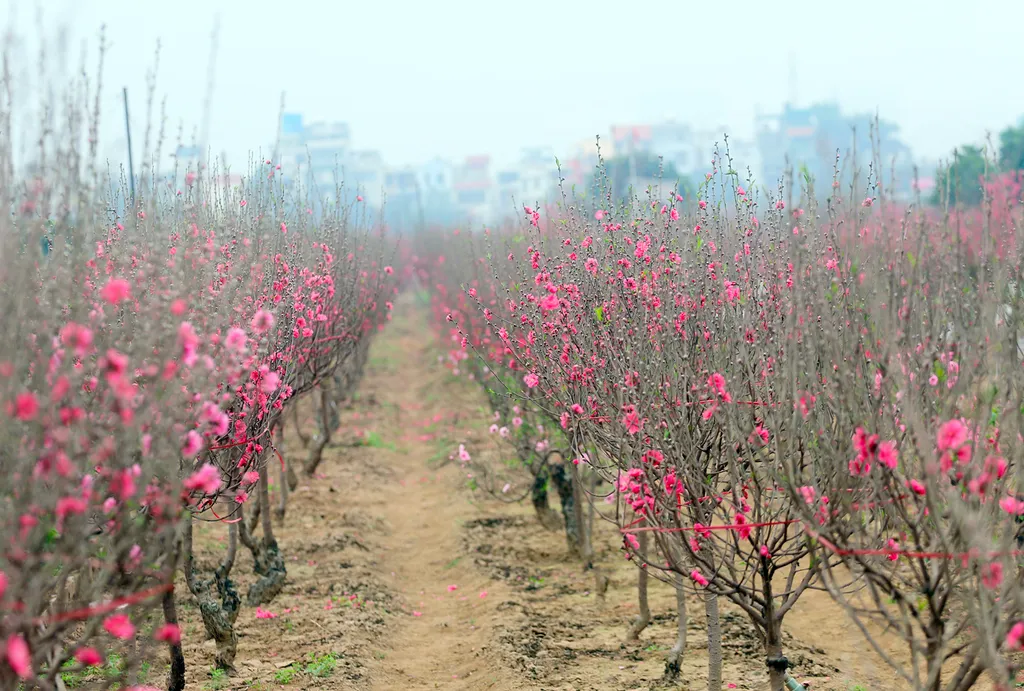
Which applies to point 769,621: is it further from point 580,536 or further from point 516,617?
point 580,536

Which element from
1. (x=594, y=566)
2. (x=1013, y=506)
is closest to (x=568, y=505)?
(x=594, y=566)

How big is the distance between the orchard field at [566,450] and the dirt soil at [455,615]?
0.04 metres

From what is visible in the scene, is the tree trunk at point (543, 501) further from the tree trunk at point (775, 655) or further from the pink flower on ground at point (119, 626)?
the pink flower on ground at point (119, 626)

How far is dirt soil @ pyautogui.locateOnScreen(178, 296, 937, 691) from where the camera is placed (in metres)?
7.59

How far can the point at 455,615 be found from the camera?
374 inches

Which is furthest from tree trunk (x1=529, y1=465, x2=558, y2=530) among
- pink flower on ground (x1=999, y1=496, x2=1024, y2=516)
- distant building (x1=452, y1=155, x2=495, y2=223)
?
distant building (x1=452, y1=155, x2=495, y2=223)

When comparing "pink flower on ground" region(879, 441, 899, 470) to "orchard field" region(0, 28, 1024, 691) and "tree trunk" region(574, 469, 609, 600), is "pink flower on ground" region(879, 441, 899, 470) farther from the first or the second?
"tree trunk" region(574, 469, 609, 600)

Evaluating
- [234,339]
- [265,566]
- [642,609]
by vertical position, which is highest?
[234,339]

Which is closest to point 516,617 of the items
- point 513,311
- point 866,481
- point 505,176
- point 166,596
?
point 513,311

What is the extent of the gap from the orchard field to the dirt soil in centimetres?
4

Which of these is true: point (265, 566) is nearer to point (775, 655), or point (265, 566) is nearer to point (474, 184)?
point (775, 655)

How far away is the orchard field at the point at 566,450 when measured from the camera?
354 cm

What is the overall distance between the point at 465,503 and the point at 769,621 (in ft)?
27.5

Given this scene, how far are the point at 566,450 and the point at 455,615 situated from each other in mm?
1877
